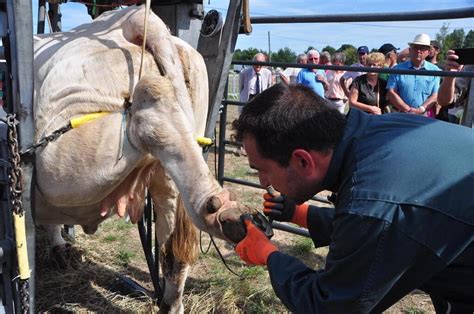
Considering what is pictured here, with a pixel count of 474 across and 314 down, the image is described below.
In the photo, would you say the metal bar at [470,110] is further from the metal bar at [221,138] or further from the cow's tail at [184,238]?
the metal bar at [221,138]

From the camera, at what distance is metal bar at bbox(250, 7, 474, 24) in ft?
7.62

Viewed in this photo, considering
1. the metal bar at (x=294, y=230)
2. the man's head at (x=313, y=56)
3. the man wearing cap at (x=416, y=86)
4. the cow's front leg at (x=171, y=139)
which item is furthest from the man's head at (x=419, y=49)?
the cow's front leg at (x=171, y=139)

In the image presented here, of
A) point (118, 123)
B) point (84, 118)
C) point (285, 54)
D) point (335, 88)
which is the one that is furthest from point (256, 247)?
point (285, 54)

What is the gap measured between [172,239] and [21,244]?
1.01 meters

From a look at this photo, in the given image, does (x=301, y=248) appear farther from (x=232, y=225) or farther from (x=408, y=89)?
(x=232, y=225)

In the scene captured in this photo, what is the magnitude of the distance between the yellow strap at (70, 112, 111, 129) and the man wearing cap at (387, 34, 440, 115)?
3374 millimetres

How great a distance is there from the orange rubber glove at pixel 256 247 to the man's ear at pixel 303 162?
0.40 metres

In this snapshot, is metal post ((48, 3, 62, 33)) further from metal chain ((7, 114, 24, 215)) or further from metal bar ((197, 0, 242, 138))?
metal chain ((7, 114, 24, 215))

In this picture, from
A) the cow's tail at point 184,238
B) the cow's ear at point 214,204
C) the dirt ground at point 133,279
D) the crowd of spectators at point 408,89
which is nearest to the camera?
the cow's ear at point 214,204

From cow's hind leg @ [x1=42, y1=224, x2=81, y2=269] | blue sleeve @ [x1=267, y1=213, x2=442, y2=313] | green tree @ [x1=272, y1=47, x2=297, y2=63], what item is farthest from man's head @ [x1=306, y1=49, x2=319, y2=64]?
green tree @ [x1=272, y1=47, x2=297, y2=63]

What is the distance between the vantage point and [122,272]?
12.7 ft

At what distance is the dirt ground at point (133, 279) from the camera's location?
3.26m

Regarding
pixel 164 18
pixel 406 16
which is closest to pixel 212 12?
pixel 164 18

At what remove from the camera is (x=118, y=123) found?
2.31 metres
